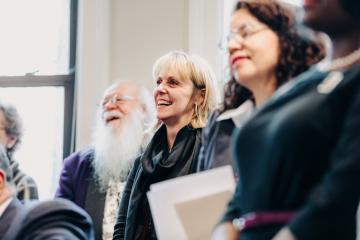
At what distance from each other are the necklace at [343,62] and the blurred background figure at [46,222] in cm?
98

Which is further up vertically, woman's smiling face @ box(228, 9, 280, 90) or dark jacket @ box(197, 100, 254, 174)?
woman's smiling face @ box(228, 9, 280, 90)

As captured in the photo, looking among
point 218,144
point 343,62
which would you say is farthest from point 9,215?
point 343,62

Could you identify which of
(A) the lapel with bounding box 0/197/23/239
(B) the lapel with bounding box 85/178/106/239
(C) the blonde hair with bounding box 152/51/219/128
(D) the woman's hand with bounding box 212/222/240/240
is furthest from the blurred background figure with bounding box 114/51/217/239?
(D) the woman's hand with bounding box 212/222/240/240

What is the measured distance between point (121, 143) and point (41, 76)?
40.6 inches

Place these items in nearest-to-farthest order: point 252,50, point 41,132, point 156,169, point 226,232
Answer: point 226,232 → point 252,50 → point 156,169 → point 41,132

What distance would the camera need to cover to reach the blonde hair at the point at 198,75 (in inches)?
104

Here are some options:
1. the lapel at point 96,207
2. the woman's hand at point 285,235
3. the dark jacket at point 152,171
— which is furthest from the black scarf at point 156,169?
the woman's hand at point 285,235

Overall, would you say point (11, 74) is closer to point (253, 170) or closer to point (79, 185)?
point (79, 185)

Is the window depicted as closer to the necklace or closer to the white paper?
the white paper

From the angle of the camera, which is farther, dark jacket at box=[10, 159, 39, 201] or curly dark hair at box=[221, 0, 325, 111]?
dark jacket at box=[10, 159, 39, 201]

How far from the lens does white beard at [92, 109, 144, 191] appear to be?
314 centimetres

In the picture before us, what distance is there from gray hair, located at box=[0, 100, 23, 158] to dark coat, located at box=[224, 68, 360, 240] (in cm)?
215

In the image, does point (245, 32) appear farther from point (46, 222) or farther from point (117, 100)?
point (117, 100)

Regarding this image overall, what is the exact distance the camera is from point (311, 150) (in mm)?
1227
